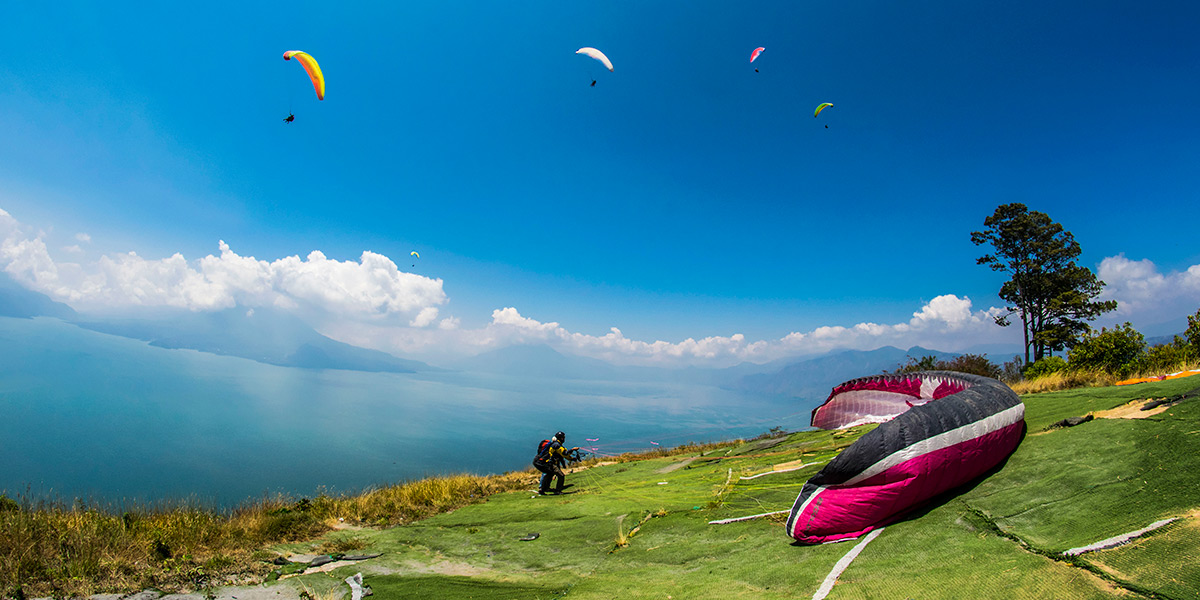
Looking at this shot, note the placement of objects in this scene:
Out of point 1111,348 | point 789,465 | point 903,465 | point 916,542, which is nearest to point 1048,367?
point 1111,348

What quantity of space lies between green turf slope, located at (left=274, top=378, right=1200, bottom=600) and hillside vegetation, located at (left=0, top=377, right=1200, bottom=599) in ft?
0.06

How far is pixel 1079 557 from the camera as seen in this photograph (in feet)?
9.78

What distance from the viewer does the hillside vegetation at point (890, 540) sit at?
3.04m

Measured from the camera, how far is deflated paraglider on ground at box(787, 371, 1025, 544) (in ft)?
14.6

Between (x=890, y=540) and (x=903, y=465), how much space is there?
2.35 feet

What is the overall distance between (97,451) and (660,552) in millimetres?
215993

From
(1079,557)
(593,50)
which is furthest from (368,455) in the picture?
(1079,557)

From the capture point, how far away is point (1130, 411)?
532 cm

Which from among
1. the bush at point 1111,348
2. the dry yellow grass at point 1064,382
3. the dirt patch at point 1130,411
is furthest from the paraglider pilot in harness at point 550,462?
the bush at point 1111,348

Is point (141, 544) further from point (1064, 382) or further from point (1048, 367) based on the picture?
point (1048, 367)

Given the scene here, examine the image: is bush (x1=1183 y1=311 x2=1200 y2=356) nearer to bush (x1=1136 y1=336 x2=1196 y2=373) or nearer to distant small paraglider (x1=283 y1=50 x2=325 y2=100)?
bush (x1=1136 y1=336 x2=1196 y2=373)

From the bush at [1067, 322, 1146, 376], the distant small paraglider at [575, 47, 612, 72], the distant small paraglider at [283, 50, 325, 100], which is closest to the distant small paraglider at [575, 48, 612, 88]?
the distant small paraglider at [575, 47, 612, 72]

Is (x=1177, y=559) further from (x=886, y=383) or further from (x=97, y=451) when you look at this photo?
(x=97, y=451)

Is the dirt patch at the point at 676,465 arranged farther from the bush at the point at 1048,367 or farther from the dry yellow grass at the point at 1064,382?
the bush at the point at 1048,367
